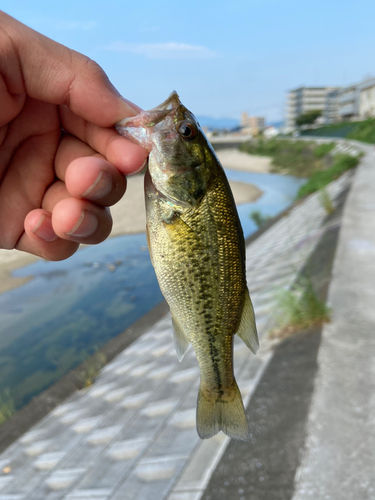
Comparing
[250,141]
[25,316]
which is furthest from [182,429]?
[250,141]

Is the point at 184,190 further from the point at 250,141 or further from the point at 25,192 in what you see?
the point at 250,141

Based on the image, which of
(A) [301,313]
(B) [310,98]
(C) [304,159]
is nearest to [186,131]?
(A) [301,313]

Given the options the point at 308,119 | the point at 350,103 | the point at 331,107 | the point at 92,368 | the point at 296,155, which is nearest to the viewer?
the point at 92,368

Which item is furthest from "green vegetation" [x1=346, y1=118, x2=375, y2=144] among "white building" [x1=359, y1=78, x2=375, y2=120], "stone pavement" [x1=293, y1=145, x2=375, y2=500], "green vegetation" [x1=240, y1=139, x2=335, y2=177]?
"stone pavement" [x1=293, y1=145, x2=375, y2=500]

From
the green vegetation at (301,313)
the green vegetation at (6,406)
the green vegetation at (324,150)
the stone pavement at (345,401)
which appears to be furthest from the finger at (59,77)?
the green vegetation at (324,150)

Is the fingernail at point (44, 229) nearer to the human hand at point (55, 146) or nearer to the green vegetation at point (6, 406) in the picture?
the human hand at point (55, 146)

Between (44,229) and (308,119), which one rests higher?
(308,119)

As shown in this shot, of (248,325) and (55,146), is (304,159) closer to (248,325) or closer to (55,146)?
(55,146)
